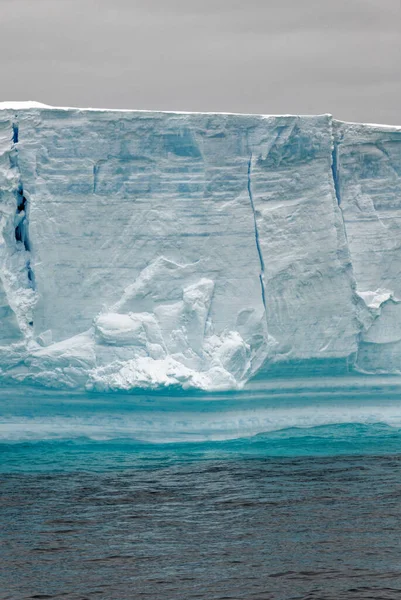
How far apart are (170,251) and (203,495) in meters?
3.79

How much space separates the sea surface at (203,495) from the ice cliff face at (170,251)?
1.79ft

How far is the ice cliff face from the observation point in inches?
559

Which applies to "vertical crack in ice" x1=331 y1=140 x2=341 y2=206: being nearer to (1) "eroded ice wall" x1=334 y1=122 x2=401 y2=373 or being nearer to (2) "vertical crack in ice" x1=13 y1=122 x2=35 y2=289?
(1) "eroded ice wall" x1=334 y1=122 x2=401 y2=373

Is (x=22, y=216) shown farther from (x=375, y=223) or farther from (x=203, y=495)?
(x=375, y=223)

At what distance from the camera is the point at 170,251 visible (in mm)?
14508

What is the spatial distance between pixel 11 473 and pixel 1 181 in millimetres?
3842

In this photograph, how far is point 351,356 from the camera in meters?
15.0

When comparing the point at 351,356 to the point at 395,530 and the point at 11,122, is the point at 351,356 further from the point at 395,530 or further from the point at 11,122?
the point at 11,122

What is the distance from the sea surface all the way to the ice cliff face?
0.55m

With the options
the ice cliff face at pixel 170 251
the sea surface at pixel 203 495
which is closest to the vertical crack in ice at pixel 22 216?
the ice cliff face at pixel 170 251

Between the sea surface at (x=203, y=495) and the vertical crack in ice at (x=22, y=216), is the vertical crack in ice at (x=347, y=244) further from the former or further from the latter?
the vertical crack in ice at (x=22, y=216)

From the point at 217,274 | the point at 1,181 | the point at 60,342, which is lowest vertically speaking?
the point at 60,342

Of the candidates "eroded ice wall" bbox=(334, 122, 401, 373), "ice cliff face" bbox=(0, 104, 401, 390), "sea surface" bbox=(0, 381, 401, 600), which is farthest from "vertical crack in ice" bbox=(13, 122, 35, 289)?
"eroded ice wall" bbox=(334, 122, 401, 373)

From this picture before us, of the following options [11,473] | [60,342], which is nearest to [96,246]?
[60,342]
